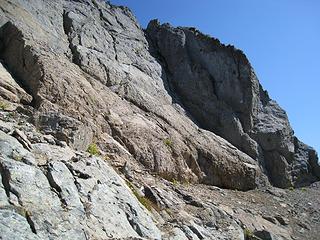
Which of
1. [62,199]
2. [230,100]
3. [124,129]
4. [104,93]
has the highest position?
[230,100]

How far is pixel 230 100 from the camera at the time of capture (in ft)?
116

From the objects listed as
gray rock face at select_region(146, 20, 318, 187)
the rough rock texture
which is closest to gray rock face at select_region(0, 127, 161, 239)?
the rough rock texture

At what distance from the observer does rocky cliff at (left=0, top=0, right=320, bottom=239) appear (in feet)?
39.9

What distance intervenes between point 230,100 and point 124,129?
49.7 ft

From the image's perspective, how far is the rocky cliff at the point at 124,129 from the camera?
12154 millimetres

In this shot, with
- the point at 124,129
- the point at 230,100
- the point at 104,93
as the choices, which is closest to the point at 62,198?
the point at 124,129

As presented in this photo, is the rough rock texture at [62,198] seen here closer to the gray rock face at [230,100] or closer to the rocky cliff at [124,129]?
the rocky cliff at [124,129]

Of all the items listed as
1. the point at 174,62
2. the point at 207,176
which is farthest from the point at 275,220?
the point at 174,62

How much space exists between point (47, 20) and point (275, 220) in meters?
20.9

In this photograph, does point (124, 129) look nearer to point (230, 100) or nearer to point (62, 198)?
point (62, 198)

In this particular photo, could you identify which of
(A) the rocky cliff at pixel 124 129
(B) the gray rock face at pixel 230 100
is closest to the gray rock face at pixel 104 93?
(A) the rocky cliff at pixel 124 129

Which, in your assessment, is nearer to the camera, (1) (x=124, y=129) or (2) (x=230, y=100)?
(1) (x=124, y=129)

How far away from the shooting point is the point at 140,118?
25.4 meters

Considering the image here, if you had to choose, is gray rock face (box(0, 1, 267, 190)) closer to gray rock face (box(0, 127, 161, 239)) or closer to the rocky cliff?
the rocky cliff
